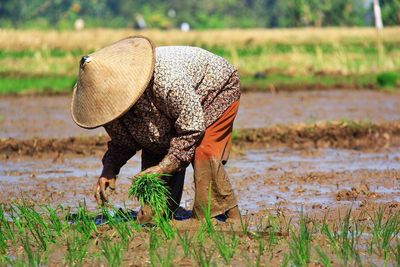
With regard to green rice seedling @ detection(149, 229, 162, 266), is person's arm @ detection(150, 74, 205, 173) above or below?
above

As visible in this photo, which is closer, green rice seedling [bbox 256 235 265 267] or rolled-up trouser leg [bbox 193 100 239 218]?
green rice seedling [bbox 256 235 265 267]

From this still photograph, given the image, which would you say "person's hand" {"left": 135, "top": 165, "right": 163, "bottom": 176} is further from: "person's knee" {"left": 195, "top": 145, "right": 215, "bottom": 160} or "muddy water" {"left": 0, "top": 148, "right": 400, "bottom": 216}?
"muddy water" {"left": 0, "top": 148, "right": 400, "bottom": 216}

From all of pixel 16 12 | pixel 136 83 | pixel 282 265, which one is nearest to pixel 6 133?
pixel 136 83

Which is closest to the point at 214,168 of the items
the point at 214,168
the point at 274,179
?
the point at 214,168

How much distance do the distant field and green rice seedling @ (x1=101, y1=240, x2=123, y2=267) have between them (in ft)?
41.9

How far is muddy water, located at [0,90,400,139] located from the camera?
12586 mm

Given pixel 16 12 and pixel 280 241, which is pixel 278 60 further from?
pixel 16 12

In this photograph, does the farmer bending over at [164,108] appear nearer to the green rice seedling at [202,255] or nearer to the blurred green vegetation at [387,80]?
the green rice seedling at [202,255]

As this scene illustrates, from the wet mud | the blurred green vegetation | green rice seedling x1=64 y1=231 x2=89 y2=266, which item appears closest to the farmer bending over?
green rice seedling x1=64 y1=231 x2=89 y2=266

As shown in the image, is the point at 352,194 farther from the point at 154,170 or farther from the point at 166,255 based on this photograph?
the point at 166,255

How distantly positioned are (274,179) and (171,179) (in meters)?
2.30

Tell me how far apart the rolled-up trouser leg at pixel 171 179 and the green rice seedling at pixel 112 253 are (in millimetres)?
1016

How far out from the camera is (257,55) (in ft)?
88.2

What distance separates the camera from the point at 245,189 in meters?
7.74
